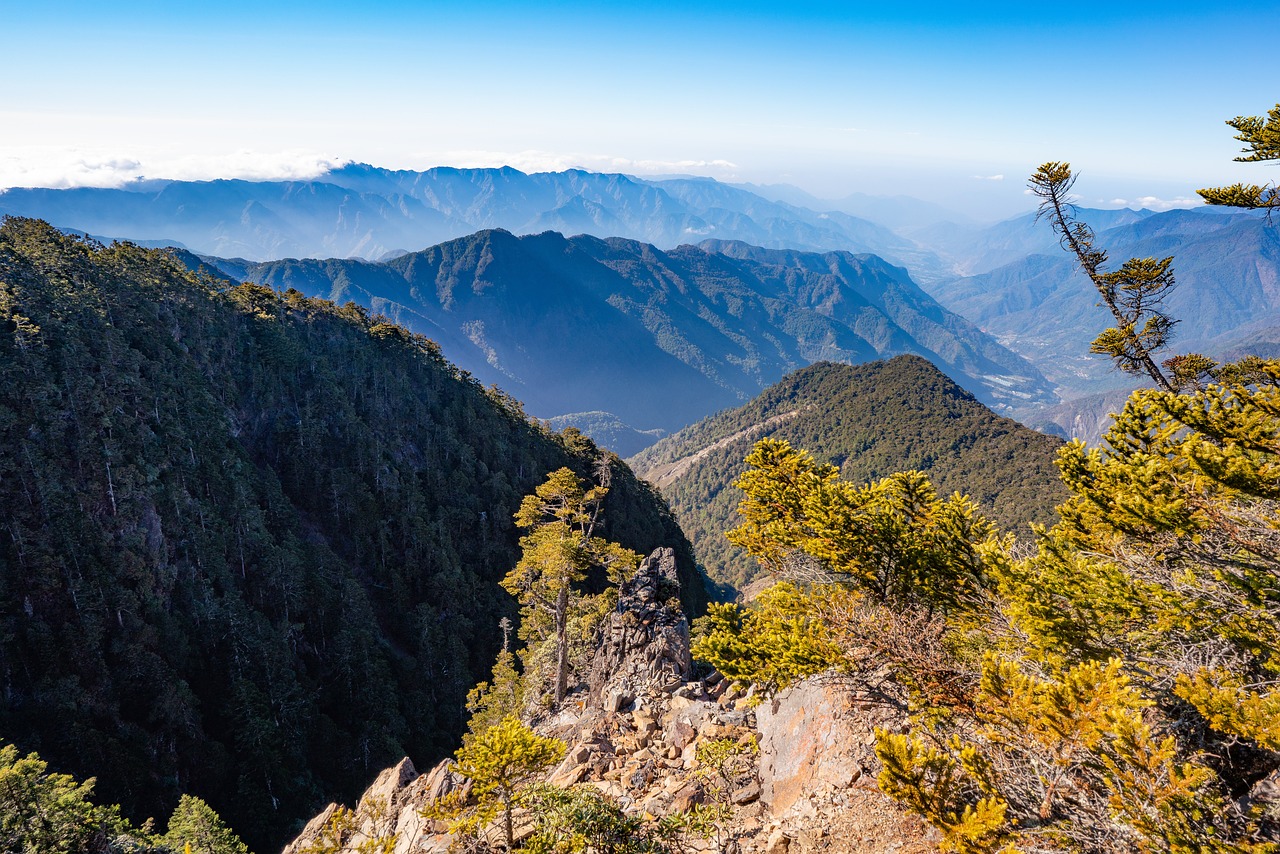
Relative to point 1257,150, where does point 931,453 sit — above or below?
below

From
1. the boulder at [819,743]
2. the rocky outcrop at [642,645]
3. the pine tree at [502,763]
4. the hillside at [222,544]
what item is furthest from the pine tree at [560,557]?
the hillside at [222,544]

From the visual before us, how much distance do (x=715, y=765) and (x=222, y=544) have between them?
5695 centimetres

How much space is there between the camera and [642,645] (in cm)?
2959

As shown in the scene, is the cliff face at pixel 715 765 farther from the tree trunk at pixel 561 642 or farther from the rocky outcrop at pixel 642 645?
the tree trunk at pixel 561 642

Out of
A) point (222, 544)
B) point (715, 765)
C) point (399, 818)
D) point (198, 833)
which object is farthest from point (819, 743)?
point (222, 544)

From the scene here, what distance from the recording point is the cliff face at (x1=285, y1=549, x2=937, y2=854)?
12.9m

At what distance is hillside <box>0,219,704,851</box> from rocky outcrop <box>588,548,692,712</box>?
1400 inches

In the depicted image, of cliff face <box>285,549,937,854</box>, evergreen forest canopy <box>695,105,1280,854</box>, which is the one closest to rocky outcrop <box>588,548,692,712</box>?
cliff face <box>285,549,937,854</box>

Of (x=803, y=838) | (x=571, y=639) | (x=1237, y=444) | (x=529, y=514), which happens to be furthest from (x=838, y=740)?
Answer: (x=571, y=639)

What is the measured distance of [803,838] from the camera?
12.7 meters

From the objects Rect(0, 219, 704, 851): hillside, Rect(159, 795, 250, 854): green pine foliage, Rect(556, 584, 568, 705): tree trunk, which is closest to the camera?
Rect(159, 795, 250, 854): green pine foliage

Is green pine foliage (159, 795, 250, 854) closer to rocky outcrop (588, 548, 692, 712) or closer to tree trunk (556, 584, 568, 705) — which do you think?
tree trunk (556, 584, 568, 705)

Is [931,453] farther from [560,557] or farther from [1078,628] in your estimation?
[1078,628]

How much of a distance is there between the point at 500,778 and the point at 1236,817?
1403 cm
